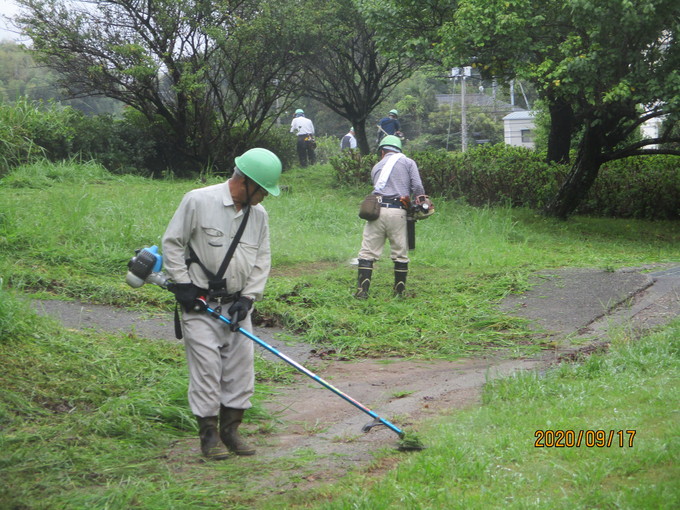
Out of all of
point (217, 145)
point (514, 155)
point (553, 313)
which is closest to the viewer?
point (553, 313)

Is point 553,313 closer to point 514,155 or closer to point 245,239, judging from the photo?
point 245,239

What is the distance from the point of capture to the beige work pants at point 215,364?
15.5 ft

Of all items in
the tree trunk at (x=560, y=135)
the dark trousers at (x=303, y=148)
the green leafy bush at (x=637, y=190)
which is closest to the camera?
the green leafy bush at (x=637, y=190)

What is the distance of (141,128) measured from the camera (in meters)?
18.6

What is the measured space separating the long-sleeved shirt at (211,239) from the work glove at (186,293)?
0.04 m

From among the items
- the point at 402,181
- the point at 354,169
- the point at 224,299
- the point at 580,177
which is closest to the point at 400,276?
the point at 402,181

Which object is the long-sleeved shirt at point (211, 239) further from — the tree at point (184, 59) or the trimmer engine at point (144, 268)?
the tree at point (184, 59)

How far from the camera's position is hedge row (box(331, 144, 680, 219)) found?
1658 cm

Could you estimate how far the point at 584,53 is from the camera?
503 inches

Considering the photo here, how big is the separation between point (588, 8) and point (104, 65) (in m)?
9.95

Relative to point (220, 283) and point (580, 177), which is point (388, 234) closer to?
point (220, 283)

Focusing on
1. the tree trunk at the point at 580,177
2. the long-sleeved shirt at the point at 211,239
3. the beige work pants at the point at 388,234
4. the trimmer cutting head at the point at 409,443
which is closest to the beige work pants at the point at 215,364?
the long-sleeved shirt at the point at 211,239

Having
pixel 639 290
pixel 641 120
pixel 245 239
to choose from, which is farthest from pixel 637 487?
pixel 641 120

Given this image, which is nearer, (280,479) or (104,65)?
(280,479)
